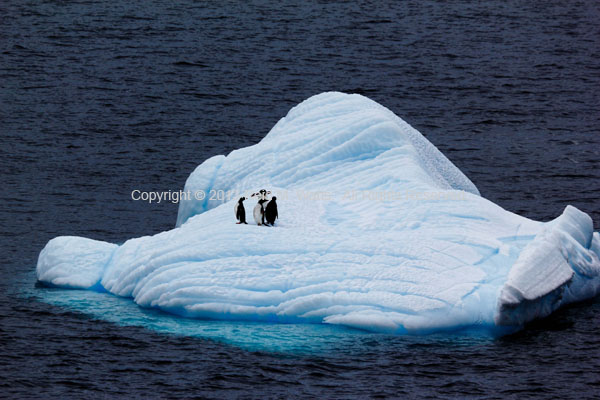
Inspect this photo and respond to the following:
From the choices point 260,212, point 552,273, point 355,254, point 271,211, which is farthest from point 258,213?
point 552,273

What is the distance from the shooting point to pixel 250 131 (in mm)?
42188

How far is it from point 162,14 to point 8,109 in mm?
18310

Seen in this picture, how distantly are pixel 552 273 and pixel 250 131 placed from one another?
69.9 ft

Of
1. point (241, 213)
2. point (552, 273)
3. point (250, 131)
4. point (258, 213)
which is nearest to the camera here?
point (552, 273)

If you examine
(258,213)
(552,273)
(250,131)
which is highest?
(250,131)

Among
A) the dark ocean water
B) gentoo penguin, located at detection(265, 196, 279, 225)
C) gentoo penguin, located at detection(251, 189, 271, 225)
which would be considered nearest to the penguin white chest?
gentoo penguin, located at detection(251, 189, 271, 225)

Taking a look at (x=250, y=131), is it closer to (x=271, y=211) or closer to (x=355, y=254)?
(x=271, y=211)

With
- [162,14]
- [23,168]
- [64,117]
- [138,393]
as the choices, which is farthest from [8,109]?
[138,393]

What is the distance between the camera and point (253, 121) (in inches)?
1714

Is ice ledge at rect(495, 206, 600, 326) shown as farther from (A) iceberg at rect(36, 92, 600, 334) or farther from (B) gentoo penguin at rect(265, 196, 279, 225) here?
(B) gentoo penguin at rect(265, 196, 279, 225)

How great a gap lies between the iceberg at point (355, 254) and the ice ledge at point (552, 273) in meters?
Result: 0.03

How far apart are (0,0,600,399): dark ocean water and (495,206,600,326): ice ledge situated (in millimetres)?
457

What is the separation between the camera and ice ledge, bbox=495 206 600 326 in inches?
853

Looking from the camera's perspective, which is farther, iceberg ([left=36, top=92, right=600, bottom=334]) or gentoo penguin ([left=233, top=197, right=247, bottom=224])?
gentoo penguin ([left=233, top=197, right=247, bottom=224])
